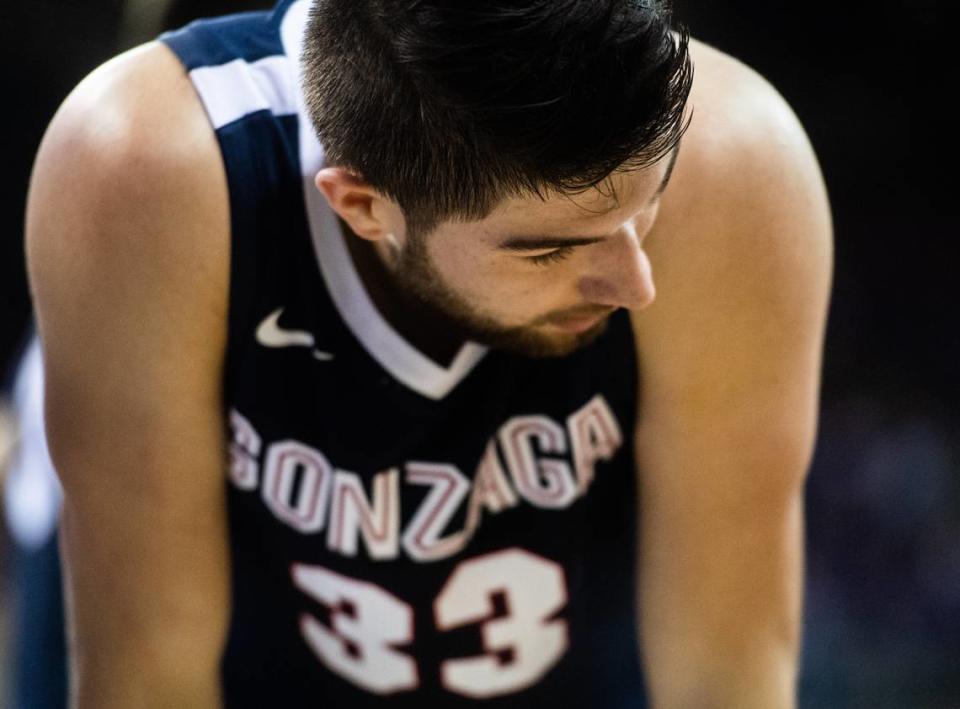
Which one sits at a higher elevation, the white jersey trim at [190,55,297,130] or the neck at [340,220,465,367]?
the white jersey trim at [190,55,297,130]

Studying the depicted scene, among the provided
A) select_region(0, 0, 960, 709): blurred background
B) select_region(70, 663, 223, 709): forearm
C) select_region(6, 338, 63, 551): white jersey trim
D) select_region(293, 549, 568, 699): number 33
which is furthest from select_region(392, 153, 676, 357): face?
select_region(0, 0, 960, 709): blurred background

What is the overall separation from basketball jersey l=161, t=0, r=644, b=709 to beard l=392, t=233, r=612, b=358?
35mm

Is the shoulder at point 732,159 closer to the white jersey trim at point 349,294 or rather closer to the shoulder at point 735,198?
the shoulder at point 735,198

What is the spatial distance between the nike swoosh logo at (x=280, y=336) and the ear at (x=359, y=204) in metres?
0.10

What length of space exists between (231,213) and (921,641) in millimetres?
1686

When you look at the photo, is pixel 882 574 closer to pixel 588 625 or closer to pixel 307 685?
pixel 588 625

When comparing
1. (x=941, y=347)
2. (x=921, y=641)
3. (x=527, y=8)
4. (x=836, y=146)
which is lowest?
(x=921, y=641)

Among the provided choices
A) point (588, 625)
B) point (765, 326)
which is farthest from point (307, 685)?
point (765, 326)

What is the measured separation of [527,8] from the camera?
0.70 m

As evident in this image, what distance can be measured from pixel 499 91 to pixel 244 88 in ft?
0.84

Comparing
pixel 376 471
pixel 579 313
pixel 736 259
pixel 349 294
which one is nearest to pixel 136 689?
pixel 376 471

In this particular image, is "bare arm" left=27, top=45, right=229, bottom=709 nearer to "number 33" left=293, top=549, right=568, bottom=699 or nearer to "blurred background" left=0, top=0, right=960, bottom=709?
"number 33" left=293, top=549, right=568, bottom=699

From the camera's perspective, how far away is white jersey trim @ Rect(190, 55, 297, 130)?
0.88 metres

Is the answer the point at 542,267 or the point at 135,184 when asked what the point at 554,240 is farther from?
the point at 135,184
